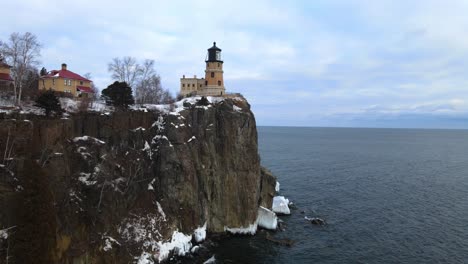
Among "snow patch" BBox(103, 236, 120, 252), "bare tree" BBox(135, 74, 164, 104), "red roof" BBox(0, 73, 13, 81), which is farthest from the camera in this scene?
"bare tree" BBox(135, 74, 164, 104)

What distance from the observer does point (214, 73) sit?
2443 inches

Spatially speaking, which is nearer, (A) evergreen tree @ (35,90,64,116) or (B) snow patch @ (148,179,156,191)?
(A) evergreen tree @ (35,90,64,116)

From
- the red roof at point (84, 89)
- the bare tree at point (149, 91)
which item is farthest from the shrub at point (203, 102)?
the red roof at point (84, 89)

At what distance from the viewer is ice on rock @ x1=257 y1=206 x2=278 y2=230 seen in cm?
4991

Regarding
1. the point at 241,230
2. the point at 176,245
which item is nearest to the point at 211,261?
the point at 176,245

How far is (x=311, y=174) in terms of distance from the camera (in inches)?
3570

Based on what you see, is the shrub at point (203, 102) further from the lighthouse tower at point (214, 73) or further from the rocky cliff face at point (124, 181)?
the lighthouse tower at point (214, 73)

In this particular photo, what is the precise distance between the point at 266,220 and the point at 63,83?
40.5 meters

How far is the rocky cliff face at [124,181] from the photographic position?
100 ft

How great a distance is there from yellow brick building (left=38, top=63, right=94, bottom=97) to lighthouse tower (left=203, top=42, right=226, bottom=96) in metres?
22.0

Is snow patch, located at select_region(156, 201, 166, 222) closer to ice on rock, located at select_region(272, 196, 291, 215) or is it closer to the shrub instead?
the shrub

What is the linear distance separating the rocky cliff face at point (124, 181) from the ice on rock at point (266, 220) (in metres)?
1.83

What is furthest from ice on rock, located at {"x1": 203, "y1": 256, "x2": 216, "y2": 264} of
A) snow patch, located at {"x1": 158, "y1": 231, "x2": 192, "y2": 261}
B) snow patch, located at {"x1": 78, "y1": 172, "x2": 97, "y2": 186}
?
snow patch, located at {"x1": 78, "y1": 172, "x2": 97, "y2": 186}

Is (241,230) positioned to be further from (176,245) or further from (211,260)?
(176,245)
